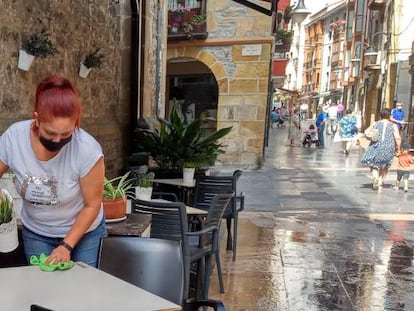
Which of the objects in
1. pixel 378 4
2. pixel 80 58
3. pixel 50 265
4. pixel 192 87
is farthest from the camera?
pixel 378 4

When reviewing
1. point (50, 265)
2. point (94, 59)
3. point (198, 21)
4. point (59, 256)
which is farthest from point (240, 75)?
point (50, 265)

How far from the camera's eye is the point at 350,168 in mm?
11203

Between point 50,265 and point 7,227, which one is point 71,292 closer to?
point 50,265

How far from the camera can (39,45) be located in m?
3.82

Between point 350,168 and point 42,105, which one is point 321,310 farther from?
point 350,168

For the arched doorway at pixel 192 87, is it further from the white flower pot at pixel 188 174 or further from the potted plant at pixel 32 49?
the potted plant at pixel 32 49

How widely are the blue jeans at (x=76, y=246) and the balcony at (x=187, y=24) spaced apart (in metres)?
9.96

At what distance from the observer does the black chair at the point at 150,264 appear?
1811 millimetres

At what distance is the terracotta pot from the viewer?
2553 mm

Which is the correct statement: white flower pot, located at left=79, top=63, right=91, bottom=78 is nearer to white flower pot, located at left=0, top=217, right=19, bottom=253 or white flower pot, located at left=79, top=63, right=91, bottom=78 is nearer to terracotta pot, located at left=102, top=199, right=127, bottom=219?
terracotta pot, located at left=102, top=199, right=127, bottom=219

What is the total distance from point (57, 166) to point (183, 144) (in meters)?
3.34

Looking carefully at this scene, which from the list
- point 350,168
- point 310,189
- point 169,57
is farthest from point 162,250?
point 169,57

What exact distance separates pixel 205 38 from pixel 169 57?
133cm

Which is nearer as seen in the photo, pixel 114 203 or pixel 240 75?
pixel 114 203
